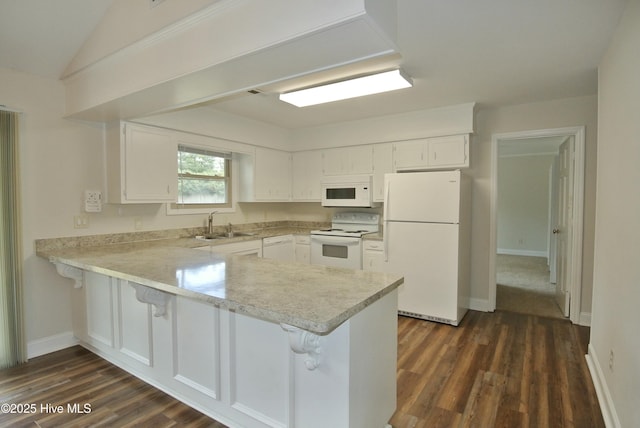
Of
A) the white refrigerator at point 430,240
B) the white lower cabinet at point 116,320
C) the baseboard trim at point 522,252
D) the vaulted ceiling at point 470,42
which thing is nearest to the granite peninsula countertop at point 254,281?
the white lower cabinet at point 116,320

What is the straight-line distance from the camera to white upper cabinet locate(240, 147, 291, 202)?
457 cm

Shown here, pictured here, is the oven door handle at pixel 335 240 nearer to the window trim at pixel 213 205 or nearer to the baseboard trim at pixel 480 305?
the window trim at pixel 213 205

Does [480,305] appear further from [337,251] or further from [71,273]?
[71,273]

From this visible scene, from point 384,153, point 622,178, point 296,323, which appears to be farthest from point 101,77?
point 622,178

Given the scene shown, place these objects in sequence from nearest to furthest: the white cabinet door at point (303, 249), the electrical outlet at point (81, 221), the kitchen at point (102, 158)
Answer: the kitchen at point (102, 158) → the electrical outlet at point (81, 221) → the white cabinet door at point (303, 249)

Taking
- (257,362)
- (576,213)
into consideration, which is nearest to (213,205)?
(257,362)

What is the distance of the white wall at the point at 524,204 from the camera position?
7.61 metres

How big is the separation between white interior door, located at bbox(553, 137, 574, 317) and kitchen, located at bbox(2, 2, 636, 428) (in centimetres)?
21

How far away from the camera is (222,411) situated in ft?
6.45

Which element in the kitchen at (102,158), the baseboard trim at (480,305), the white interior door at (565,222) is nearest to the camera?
the kitchen at (102,158)

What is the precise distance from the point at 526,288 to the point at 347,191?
3.12 metres

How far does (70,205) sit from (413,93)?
11.2 feet

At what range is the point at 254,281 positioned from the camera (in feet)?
5.85

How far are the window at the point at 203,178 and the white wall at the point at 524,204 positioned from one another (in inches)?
245
